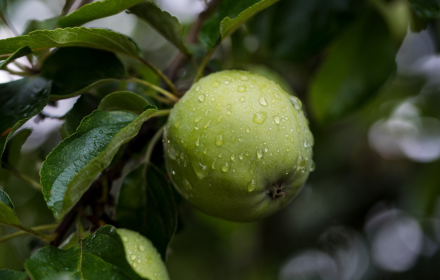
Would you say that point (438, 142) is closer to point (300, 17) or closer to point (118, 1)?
point (300, 17)

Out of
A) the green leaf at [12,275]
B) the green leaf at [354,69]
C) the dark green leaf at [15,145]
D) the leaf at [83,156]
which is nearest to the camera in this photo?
the leaf at [83,156]

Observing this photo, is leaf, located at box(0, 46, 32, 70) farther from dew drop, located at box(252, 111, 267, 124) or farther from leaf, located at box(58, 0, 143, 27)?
dew drop, located at box(252, 111, 267, 124)

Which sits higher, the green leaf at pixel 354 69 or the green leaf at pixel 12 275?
the green leaf at pixel 12 275

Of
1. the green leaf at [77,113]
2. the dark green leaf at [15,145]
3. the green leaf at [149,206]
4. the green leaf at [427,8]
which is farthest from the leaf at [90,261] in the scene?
the green leaf at [427,8]

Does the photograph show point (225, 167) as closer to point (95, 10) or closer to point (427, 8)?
point (95, 10)

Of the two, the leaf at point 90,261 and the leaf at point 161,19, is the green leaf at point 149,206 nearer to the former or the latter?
the leaf at point 90,261

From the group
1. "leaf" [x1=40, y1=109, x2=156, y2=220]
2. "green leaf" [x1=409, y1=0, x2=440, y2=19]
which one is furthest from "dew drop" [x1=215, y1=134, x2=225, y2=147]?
"green leaf" [x1=409, y1=0, x2=440, y2=19]

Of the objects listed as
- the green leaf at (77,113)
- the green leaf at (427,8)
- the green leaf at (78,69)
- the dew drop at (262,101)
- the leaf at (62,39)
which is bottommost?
the green leaf at (427,8)
